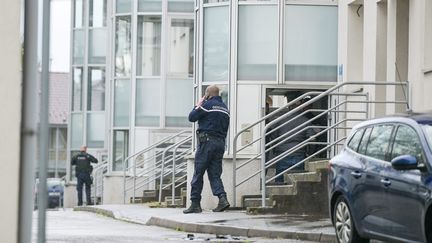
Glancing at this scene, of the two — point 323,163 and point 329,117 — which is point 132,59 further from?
point 323,163

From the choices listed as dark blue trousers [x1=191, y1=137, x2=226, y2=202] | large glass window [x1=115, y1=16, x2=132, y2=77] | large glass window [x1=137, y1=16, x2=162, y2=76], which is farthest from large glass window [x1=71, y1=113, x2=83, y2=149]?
dark blue trousers [x1=191, y1=137, x2=226, y2=202]

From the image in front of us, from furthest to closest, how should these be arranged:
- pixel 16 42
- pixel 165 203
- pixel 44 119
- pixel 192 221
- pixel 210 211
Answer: pixel 165 203 < pixel 210 211 < pixel 192 221 < pixel 16 42 < pixel 44 119

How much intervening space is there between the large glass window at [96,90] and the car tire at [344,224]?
2921cm

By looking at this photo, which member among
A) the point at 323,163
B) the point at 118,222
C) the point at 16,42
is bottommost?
the point at 118,222

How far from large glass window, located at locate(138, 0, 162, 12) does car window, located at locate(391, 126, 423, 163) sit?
21.5 meters

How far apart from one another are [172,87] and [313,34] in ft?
35.2

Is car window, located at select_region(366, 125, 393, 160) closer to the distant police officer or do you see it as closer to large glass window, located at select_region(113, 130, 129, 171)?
large glass window, located at select_region(113, 130, 129, 171)

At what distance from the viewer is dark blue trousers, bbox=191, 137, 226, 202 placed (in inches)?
703

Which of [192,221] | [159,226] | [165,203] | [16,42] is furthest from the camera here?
[165,203]

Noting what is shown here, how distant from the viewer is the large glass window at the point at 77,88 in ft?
136

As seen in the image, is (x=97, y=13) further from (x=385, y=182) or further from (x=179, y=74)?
(x=385, y=182)

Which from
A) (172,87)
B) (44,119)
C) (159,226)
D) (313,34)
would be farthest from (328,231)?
(172,87)

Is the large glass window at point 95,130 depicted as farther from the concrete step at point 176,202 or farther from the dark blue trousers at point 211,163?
the dark blue trousers at point 211,163

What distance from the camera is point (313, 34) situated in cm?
2119
